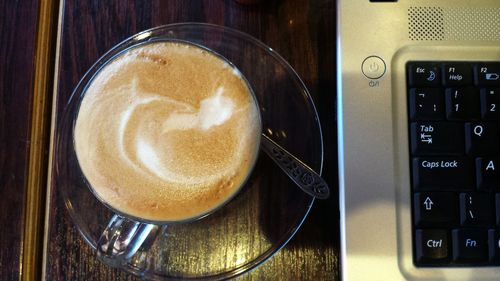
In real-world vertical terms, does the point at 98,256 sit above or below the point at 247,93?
below

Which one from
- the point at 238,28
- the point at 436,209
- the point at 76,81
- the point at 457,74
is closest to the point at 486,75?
the point at 457,74

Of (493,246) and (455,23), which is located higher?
(455,23)

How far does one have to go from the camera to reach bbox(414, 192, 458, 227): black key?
0.42 meters

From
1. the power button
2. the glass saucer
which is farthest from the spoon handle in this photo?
the power button

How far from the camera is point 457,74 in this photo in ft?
1.42

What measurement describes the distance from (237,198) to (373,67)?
19 centimetres

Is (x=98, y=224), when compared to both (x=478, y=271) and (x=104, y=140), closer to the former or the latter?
(x=104, y=140)

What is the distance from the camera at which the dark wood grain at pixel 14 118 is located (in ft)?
1.58

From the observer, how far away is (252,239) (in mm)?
485

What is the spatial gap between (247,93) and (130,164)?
13cm

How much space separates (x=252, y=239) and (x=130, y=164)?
0.15 meters

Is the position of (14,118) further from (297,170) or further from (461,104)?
(461,104)

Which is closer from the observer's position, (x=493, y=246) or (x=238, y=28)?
(x=493, y=246)

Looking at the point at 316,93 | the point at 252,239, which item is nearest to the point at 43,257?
the point at 252,239
